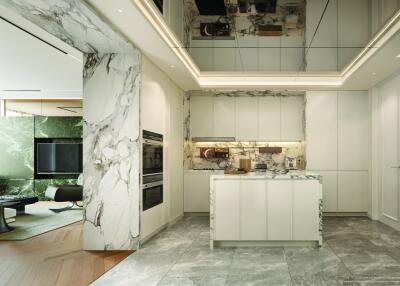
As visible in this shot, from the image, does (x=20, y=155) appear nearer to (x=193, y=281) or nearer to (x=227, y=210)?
(x=227, y=210)

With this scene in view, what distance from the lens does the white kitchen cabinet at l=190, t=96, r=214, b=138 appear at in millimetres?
7297

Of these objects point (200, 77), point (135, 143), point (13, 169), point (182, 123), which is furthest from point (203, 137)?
point (13, 169)

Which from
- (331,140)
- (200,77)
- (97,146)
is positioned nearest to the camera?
(97,146)

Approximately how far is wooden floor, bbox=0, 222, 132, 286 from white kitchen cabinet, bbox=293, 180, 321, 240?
81.4 inches

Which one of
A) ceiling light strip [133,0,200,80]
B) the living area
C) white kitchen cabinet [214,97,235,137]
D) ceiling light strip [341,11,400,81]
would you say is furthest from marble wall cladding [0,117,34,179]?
ceiling light strip [341,11,400,81]

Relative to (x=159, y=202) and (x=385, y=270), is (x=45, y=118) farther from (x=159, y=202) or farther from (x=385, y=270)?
(x=385, y=270)

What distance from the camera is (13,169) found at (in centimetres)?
940

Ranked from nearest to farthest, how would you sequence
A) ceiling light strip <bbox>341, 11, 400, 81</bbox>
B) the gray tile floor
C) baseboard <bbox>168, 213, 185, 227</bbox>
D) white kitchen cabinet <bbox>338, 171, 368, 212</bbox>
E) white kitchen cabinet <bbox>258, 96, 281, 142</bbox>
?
1. the gray tile floor
2. ceiling light strip <bbox>341, 11, 400, 81</bbox>
3. baseboard <bbox>168, 213, 185, 227</bbox>
4. white kitchen cabinet <bbox>338, 171, 368, 212</bbox>
5. white kitchen cabinet <bbox>258, 96, 281, 142</bbox>

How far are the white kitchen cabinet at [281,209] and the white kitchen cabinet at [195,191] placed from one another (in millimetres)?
2707

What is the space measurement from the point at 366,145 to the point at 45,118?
781 cm

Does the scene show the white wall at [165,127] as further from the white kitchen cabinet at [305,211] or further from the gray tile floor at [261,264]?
the white kitchen cabinet at [305,211]

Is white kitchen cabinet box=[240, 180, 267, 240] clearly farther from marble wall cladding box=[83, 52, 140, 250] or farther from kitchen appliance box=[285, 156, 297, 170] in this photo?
kitchen appliance box=[285, 156, 297, 170]

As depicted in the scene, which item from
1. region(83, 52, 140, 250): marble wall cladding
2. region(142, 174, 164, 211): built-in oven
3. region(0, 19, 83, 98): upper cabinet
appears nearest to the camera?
region(83, 52, 140, 250): marble wall cladding

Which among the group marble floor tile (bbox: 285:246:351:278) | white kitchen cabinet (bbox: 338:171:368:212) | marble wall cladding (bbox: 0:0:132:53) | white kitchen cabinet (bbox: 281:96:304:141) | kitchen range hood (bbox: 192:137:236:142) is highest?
marble wall cladding (bbox: 0:0:132:53)
